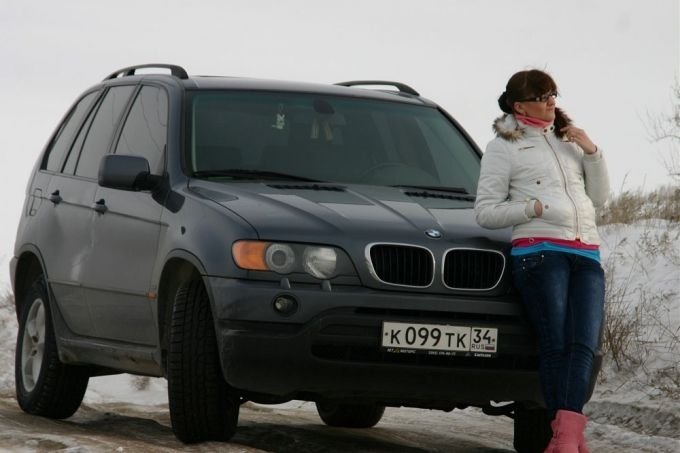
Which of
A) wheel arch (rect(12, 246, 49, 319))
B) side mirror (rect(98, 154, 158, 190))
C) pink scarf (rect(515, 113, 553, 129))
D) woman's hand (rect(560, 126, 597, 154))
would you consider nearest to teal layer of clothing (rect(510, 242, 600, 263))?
woman's hand (rect(560, 126, 597, 154))

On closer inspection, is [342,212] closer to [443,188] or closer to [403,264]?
[403,264]

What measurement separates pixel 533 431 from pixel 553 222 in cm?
137

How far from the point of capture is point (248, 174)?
739 cm

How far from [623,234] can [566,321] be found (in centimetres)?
763

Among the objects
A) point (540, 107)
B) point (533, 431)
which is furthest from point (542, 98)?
point (533, 431)

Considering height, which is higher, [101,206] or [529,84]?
[529,84]

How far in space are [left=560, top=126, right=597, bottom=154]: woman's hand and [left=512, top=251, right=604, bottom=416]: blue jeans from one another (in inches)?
18.3

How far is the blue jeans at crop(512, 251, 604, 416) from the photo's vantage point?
649cm

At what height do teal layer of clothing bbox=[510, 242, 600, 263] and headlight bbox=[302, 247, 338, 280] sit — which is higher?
teal layer of clothing bbox=[510, 242, 600, 263]

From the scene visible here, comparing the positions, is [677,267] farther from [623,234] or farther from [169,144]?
[169,144]

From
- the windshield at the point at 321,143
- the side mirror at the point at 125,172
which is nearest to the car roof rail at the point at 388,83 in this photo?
the windshield at the point at 321,143

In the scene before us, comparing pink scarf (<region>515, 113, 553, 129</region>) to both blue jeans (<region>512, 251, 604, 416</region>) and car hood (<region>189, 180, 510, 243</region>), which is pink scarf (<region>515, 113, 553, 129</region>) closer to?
car hood (<region>189, 180, 510, 243</region>)

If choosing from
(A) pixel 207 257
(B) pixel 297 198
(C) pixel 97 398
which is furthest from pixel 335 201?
(C) pixel 97 398

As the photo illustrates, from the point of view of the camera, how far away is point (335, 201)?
687 centimetres
